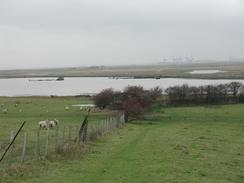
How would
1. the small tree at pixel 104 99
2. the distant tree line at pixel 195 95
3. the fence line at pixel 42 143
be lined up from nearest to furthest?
the fence line at pixel 42 143 → the small tree at pixel 104 99 → the distant tree line at pixel 195 95

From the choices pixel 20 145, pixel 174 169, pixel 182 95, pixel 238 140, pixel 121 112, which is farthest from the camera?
pixel 182 95

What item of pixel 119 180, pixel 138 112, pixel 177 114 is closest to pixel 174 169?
pixel 119 180

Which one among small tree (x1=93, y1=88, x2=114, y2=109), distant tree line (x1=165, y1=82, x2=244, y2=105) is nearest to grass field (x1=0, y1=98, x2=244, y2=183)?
small tree (x1=93, y1=88, x2=114, y2=109)

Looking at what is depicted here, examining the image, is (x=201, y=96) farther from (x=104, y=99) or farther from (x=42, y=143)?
(x=42, y=143)

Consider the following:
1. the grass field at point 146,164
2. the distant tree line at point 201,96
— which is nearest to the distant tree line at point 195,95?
the distant tree line at point 201,96

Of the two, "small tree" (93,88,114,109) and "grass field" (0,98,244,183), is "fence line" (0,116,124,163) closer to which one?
"grass field" (0,98,244,183)

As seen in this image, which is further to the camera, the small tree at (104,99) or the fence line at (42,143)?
the small tree at (104,99)

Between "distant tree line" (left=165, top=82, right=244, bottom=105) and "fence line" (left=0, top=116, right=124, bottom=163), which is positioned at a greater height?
"fence line" (left=0, top=116, right=124, bottom=163)

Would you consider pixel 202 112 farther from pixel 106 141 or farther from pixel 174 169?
pixel 174 169

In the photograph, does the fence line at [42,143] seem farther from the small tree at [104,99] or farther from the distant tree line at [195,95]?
the distant tree line at [195,95]

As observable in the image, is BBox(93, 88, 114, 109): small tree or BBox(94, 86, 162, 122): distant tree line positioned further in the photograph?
BBox(93, 88, 114, 109): small tree

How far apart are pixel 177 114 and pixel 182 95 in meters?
19.3

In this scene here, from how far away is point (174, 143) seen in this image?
3228 cm

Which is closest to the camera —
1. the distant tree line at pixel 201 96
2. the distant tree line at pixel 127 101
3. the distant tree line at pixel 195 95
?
the distant tree line at pixel 127 101
